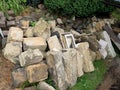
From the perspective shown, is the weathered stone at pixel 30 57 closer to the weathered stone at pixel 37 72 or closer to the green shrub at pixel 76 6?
the weathered stone at pixel 37 72

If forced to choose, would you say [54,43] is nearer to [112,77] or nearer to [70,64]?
[70,64]

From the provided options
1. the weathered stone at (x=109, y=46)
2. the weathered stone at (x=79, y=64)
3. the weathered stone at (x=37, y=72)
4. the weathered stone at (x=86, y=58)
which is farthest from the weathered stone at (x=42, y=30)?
the weathered stone at (x=109, y=46)

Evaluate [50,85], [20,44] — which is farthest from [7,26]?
[50,85]

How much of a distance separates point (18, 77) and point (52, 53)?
32.7 inches

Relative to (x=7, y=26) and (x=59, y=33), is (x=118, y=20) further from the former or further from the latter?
(x=7, y=26)

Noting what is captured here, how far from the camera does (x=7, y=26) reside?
7.47m

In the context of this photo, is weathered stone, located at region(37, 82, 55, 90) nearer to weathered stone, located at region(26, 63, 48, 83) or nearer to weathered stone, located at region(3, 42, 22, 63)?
weathered stone, located at region(26, 63, 48, 83)

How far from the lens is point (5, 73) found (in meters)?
6.50

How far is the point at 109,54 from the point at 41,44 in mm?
1904

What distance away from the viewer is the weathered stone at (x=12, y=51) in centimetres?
665

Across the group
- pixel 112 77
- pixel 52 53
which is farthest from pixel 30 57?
pixel 112 77

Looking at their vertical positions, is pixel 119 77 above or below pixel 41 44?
below

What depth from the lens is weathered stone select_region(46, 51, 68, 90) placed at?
617 cm

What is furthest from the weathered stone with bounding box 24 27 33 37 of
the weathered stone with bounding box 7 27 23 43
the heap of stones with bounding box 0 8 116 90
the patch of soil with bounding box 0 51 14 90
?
the patch of soil with bounding box 0 51 14 90
